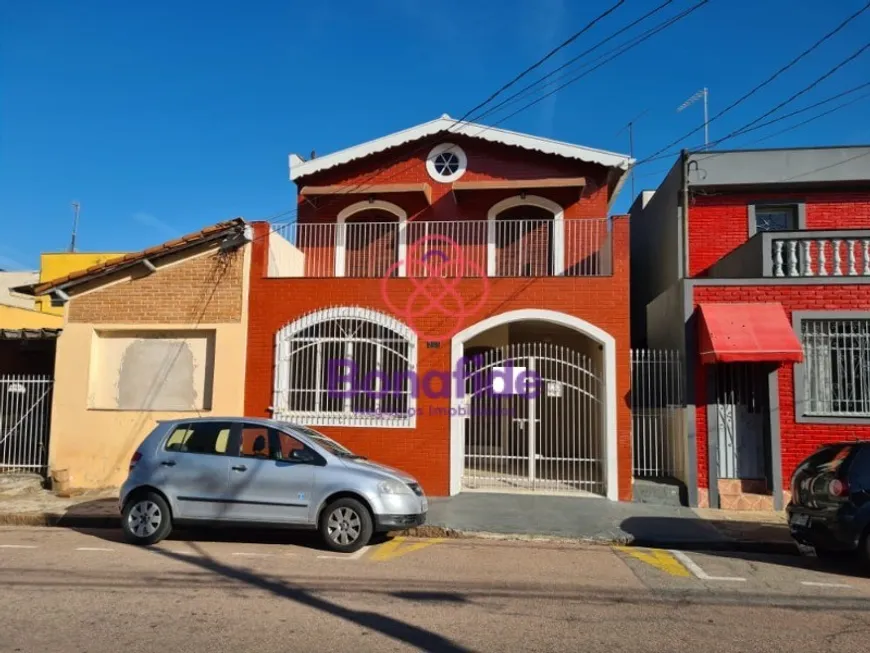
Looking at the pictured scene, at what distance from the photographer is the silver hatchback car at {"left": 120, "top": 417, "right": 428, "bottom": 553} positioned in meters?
7.51

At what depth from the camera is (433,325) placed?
11.3 metres

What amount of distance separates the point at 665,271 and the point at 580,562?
882 centimetres

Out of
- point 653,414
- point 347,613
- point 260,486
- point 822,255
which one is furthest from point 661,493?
point 347,613

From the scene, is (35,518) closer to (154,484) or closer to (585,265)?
(154,484)

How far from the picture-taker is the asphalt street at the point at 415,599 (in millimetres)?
4508

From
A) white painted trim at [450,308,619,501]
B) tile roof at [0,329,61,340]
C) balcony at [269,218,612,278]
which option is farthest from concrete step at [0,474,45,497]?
white painted trim at [450,308,619,501]

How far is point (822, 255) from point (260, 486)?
9421mm

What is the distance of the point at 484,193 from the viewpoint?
13.8 meters

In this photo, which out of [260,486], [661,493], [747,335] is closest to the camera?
[260,486]

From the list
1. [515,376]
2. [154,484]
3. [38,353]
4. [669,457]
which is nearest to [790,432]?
[669,457]

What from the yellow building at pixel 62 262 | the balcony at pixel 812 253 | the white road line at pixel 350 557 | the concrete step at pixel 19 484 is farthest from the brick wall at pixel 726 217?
the yellow building at pixel 62 262

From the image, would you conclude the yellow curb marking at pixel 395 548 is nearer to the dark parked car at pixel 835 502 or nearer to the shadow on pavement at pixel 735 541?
the shadow on pavement at pixel 735 541

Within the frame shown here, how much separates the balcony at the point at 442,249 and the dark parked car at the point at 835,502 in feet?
20.5

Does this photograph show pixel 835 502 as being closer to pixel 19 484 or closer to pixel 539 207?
pixel 539 207
